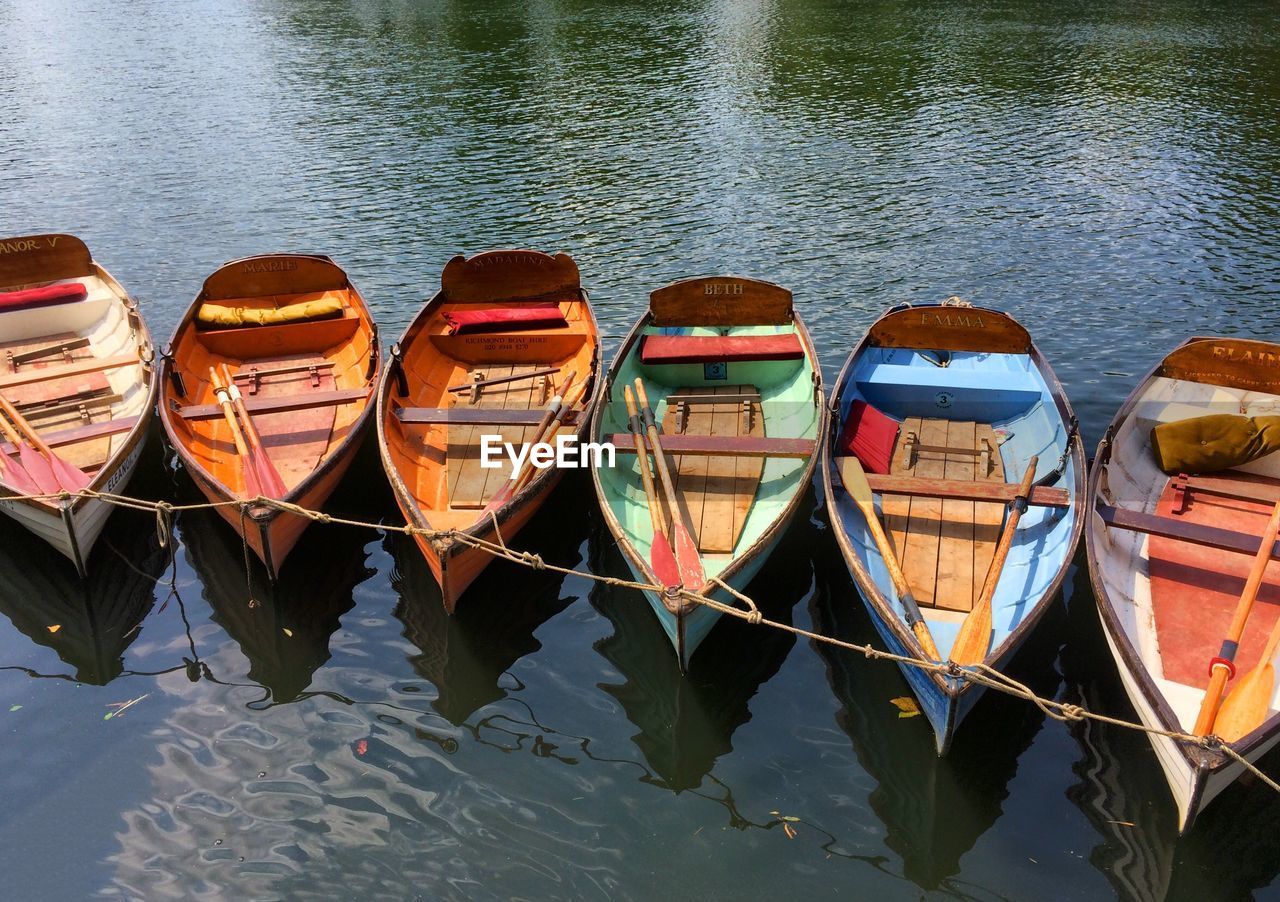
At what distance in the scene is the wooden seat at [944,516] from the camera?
952 cm

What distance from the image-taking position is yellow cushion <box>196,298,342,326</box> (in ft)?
47.2

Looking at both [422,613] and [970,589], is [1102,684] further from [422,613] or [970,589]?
[422,613]

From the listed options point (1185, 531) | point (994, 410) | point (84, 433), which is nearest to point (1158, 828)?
point (1185, 531)

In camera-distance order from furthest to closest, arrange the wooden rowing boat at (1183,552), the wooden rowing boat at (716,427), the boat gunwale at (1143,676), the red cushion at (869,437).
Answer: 1. the red cushion at (869,437)
2. the wooden rowing boat at (716,427)
3. the wooden rowing boat at (1183,552)
4. the boat gunwale at (1143,676)

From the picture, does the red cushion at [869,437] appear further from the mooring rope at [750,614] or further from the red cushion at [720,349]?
the mooring rope at [750,614]

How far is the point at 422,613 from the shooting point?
10.8 metres

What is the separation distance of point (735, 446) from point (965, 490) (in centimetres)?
259

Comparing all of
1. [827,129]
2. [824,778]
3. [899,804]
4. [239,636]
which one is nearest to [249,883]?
[239,636]

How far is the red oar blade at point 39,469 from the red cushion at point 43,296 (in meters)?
4.84

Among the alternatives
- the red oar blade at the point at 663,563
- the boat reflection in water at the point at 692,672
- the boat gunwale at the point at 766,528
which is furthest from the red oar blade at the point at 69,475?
the red oar blade at the point at 663,563

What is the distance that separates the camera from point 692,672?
9.78 m

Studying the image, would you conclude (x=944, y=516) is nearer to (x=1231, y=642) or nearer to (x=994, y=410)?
(x=994, y=410)

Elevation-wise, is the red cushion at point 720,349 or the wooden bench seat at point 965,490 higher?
the red cushion at point 720,349

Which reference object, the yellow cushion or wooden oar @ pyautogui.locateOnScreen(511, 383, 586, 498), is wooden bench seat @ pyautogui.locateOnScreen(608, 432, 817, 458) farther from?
the yellow cushion
